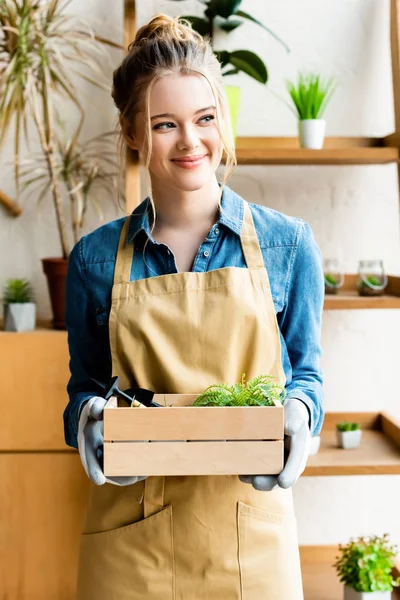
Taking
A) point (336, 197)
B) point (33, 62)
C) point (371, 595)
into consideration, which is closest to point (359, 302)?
point (336, 197)

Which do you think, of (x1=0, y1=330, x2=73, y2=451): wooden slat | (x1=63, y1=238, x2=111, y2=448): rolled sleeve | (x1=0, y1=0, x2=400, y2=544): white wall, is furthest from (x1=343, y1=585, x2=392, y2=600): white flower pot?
(x1=63, y1=238, x2=111, y2=448): rolled sleeve

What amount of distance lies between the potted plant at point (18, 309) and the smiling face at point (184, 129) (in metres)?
1.19

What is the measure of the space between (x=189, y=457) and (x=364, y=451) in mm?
1370

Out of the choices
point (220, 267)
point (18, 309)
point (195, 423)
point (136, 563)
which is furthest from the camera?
point (18, 309)

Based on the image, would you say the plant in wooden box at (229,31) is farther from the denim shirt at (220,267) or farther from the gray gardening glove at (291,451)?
the gray gardening glove at (291,451)

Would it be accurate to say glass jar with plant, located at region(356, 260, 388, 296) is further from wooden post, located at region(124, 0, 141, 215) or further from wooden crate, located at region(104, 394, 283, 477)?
wooden crate, located at region(104, 394, 283, 477)

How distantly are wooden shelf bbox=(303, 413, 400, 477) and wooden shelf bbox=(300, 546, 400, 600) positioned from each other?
39 cm

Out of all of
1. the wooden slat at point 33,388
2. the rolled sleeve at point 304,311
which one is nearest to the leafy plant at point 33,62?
the wooden slat at point 33,388

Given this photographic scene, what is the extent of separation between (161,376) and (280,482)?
0.97 feet

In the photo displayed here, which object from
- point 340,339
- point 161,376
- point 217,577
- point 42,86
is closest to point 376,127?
point 340,339

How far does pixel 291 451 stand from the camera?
117cm

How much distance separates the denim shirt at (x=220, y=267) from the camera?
4.47 ft

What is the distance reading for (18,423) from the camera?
235cm

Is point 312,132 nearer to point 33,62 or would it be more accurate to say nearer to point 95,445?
point 33,62
